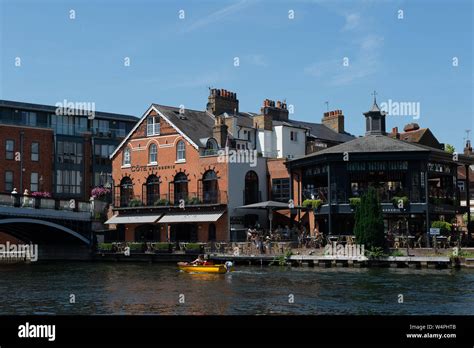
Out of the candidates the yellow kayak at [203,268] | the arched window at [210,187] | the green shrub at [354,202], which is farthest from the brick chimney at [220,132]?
the yellow kayak at [203,268]

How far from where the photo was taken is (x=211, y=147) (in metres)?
68.0

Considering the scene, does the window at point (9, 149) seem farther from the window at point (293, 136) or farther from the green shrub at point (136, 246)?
the window at point (293, 136)

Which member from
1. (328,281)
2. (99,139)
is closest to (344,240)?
(328,281)

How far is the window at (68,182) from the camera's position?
8525 centimetres

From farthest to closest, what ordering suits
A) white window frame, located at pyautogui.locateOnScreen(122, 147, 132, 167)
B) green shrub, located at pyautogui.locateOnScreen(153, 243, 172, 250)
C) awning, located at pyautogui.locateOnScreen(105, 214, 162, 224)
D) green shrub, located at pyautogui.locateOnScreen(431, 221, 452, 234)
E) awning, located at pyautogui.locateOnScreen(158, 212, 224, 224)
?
white window frame, located at pyautogui.locateOnScreen(122, 147, 132, 167)
awning, located at pyautogui.locateOnScreen(105, 214, 162, 224)
awning, located at pyautogui.locateOnScreen(158, 212, 224, 224)
green shrub, located at pyautogui.locateOnScreen(153, 243, 172, 250)
green shrub, located at pyautogui.locateOnScreen(431, 221, 452, 234)

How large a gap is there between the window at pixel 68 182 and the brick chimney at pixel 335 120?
104 feet

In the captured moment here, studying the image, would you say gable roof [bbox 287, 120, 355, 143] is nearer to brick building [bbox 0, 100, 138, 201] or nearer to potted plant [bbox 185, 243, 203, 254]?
potted plant [bbox 185, 243, 203, 254]

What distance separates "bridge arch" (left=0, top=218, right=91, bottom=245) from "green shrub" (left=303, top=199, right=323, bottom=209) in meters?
21.8

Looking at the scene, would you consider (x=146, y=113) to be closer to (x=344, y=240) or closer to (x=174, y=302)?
(x=344, y=240)

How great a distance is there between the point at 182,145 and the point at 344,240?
20.8 meters

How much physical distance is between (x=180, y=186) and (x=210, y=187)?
3980mm

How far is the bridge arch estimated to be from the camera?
197 feet

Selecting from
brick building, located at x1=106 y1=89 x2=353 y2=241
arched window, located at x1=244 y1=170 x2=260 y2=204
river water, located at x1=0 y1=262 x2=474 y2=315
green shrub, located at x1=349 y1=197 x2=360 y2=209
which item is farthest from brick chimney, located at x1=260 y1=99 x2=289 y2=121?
river water, located at x1=0 y1=262 x2=474 y2=315
